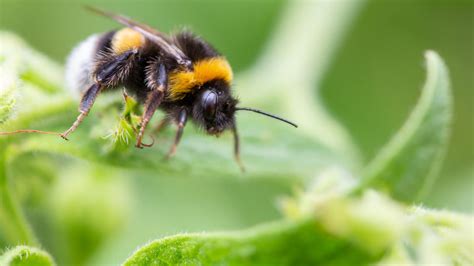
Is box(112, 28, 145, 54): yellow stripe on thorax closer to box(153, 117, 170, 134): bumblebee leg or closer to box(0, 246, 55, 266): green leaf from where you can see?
box(153, 117, 170, 134): bumblebee leg

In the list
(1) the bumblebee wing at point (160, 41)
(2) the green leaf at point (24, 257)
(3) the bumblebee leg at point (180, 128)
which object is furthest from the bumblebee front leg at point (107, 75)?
(2) the green leaf at point (24, 257)

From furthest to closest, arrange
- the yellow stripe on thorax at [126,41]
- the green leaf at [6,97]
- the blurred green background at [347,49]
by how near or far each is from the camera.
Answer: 1. the blurred green background at [347,49]
2. the yellow stripe on thorax at [126,41]
3. the green leaf at [6,97]

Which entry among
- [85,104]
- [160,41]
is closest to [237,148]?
[160,41]

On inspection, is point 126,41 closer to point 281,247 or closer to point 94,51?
point 94,51

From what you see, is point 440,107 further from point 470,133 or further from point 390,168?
point 470,133

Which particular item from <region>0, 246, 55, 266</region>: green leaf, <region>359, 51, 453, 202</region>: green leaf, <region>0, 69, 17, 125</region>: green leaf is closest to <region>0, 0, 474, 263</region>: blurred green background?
<region>0, 69, 17, 125</region>: green leaf

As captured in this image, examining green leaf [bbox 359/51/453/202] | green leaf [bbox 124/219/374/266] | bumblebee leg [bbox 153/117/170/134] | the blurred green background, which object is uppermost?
the blurred green background

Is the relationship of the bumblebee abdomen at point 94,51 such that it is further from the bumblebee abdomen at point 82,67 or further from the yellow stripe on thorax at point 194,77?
the yellow stripe on thorax at point 194,77
